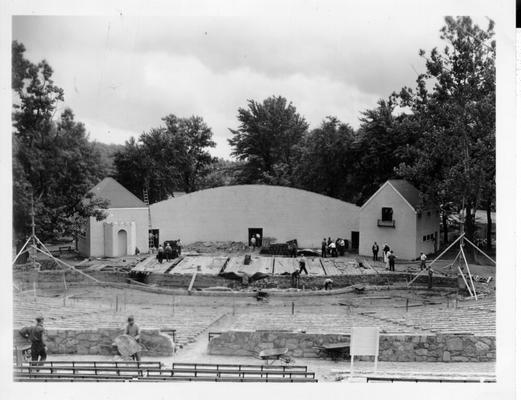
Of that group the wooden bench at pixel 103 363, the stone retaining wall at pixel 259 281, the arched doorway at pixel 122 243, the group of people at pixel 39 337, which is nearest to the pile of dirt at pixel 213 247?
the stone retaining wall at pixel 259 281

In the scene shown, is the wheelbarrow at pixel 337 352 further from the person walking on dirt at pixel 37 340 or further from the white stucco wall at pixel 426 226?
the white stucco wall at pixel 426 226

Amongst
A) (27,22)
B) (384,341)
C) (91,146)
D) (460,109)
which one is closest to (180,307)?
(91,146)

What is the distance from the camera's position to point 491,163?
10.7 m

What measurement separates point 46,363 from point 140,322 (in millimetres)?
1886

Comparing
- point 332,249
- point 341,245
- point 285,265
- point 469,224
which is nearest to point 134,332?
point 285,265

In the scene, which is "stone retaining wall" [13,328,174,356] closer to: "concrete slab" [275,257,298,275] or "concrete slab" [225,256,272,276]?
"concrete slab" [225,256,272,276]

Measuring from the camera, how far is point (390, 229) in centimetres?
1297

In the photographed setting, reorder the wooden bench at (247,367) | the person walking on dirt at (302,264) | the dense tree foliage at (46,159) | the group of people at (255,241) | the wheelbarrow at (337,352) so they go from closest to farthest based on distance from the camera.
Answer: the wooden bench at (247,367), the wheelbarrow at (337,352), the dense tree foliage at (46,159), the person walking on dirt at (302,264), the group of people at (255,241)

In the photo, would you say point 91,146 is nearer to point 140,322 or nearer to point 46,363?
point 140,322

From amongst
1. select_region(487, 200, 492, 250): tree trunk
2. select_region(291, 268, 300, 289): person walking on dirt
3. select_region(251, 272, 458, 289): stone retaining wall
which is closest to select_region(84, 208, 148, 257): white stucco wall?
select_region(251, 272, 458, 289): stone retaining wall

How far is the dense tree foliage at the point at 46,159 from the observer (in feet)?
32.6

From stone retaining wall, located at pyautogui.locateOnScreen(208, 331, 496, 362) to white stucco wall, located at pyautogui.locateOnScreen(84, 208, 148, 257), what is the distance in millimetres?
4293

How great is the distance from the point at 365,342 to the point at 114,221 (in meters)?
6.12

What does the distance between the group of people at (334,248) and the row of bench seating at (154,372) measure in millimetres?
4742
